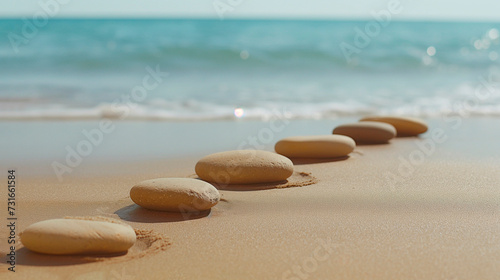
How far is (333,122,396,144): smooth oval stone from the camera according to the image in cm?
480

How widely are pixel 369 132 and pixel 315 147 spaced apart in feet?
2.89

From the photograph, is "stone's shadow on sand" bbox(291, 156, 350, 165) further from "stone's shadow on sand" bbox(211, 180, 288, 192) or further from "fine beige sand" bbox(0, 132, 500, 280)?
"stone's shadow on sand" bbox(211, 180, 288, 192)

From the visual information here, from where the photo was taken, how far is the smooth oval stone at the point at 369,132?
480 centimetres

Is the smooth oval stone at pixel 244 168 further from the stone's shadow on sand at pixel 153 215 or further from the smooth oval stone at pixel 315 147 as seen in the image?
the smooth oval stone at pixel 315 147

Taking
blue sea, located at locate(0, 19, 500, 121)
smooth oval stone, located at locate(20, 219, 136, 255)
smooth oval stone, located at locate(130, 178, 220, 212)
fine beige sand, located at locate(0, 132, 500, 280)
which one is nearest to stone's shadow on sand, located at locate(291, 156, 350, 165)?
fine beige sand, located at locate(0, 132, 500, 280)

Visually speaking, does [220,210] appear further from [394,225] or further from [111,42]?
[111,42]

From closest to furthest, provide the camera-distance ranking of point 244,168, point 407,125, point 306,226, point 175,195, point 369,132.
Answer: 1. point 306,226
2. point 175,195
3. point 244,168
4. point 369,132
5. point 407,125

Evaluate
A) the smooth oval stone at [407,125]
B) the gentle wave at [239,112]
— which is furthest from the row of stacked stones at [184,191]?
the gentle wave at [239,112]

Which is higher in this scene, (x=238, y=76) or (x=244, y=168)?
(x=238, y=76)

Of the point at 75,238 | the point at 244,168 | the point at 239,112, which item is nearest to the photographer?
the point at 75,238

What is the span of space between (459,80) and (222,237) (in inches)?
389

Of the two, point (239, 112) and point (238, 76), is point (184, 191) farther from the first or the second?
point (238, 76)

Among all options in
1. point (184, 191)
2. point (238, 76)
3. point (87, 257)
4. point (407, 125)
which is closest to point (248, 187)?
point (184, 191)

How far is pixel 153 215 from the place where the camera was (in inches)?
111
